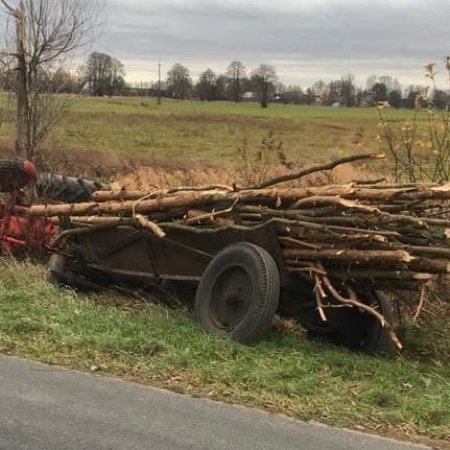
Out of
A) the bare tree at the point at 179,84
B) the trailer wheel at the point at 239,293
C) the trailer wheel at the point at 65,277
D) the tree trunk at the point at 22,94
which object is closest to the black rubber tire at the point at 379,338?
the trailer wheel at the point at 239,293

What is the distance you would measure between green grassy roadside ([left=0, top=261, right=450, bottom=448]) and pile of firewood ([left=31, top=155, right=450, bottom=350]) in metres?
0.62

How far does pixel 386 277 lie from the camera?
709cm

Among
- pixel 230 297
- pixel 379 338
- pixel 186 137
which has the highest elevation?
pixel 186 137

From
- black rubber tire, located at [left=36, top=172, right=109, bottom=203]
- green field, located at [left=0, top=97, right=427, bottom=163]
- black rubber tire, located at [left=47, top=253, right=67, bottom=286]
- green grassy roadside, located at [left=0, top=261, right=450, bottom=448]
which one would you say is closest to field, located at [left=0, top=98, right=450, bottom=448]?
green grassy roadside, located at [left=0, top=261, right=450, bottom=448]

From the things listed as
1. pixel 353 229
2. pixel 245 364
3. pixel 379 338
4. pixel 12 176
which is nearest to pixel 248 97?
pixel 12 176

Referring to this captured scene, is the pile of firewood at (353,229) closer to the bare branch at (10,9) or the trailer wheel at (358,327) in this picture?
the trailer wheel at (358,327)

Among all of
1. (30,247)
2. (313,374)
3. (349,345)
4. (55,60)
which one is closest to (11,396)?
(313,374)

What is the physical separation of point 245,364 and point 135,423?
1.53 meters

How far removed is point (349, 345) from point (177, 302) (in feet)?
6.53

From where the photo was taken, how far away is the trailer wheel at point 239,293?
22.8ft

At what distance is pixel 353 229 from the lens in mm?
7031

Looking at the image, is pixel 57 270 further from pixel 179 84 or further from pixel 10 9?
pixel 179 84

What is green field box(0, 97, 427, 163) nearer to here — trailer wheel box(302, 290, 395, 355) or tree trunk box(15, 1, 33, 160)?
tree trunk box(15, 1, 33, 160)

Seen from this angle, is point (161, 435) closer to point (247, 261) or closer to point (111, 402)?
point (111, 402)
